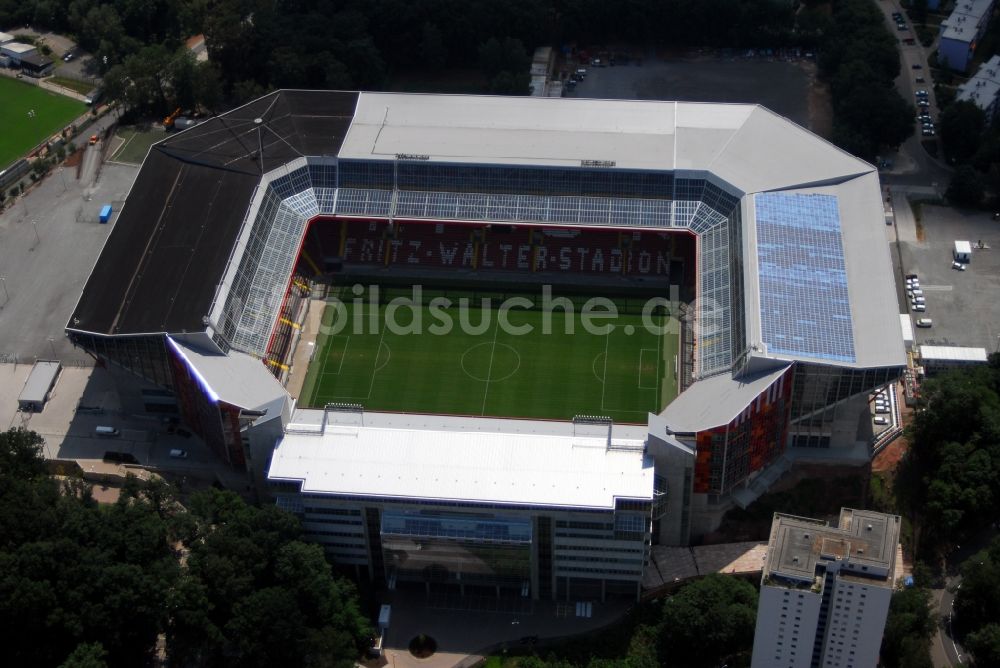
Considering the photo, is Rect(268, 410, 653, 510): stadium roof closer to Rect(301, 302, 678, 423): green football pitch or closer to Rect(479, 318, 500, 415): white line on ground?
Rect(301, 302, 678, 423): green football pitch

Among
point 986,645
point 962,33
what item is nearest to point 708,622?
point 986,645

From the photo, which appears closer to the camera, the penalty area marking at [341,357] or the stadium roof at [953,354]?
→ the stadium roof at [953,354]

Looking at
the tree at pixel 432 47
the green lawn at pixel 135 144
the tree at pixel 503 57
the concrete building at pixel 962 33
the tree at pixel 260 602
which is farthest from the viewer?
the tree at pixel 432 47

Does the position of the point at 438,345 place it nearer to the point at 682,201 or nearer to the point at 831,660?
the point at 682,201

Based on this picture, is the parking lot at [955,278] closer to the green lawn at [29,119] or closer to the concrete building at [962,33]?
the concrete building at [962,33]

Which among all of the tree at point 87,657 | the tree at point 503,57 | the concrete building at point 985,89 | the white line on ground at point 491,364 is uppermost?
the tree at point 503,57

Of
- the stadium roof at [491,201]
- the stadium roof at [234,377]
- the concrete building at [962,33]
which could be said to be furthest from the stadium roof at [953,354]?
the stadium roof at [234,377]

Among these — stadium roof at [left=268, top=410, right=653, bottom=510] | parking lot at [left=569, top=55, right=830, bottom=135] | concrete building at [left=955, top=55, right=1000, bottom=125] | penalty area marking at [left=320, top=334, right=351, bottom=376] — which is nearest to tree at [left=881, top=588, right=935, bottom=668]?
stadium roof at [left=268, top=410, right=653, bottom=510]
